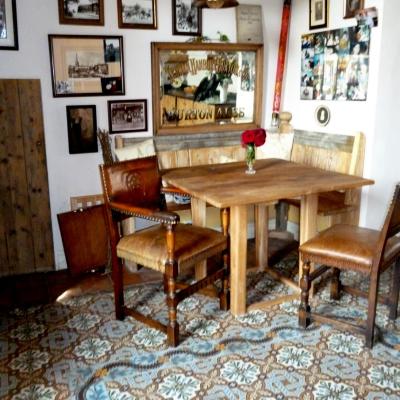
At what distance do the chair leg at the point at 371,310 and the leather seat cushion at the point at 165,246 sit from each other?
885mm

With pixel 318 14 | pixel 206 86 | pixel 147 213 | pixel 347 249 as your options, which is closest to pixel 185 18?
pixel 206 86

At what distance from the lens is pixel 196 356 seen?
257cm

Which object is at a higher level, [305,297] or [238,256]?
[238,256]

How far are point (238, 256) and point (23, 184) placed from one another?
6.09 feet

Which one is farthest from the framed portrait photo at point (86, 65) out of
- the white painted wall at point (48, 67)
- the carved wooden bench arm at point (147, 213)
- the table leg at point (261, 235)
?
the table leg at point (261, 235)

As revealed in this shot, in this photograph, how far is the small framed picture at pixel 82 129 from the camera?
12.3 ft

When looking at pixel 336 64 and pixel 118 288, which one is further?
pixel 336 64

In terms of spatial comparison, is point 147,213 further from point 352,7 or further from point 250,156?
point 352,7

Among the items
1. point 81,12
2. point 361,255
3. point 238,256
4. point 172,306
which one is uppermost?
point 81,12

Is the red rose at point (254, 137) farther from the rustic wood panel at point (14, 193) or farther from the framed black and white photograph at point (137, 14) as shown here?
the rustic wood panel at point (14, 193)

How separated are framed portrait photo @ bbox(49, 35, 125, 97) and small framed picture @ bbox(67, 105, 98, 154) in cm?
13

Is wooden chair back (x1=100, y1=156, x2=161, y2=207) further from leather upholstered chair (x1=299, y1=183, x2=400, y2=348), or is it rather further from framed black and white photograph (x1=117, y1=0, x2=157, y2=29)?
framed black and white photograph (x1=117, y1=0, x2=157, y2=29)

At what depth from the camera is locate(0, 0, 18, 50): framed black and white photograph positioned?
11.1ft

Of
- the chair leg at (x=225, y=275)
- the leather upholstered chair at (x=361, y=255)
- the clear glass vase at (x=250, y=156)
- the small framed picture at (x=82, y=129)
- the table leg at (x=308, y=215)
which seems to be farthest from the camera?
the small framed picture at (x=82, y=129)
